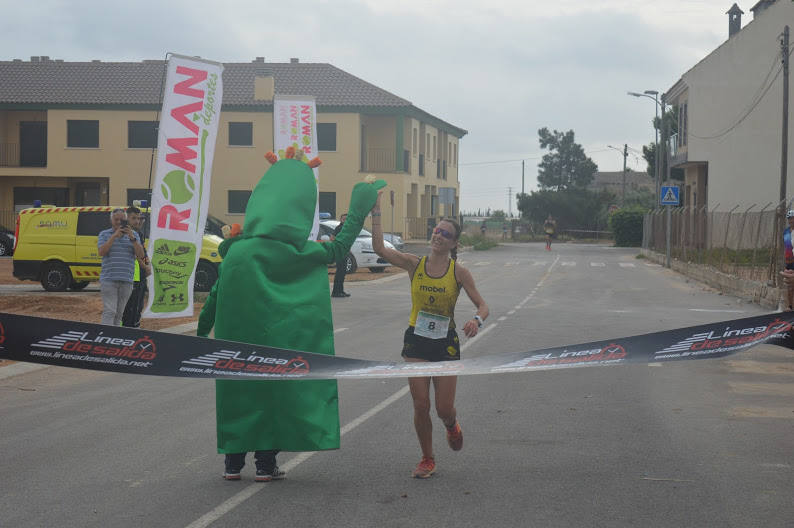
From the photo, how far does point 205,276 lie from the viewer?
75.6ft

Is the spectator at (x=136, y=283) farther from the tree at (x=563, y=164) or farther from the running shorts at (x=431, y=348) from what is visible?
the tree at (x=563, y=164)

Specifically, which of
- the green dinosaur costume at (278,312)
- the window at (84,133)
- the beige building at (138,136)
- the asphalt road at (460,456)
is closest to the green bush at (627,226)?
the beige building at (138,136)

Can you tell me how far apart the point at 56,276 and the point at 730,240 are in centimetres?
1822

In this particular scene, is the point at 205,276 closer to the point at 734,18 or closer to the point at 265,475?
the point at 265,475

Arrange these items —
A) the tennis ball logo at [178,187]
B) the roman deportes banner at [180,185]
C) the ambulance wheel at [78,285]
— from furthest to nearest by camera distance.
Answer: the ambulance wheel at [78,285], the tennis ball logo at [178,187], the roman deportes banner at [180,185]

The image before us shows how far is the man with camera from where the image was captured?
1277 cm

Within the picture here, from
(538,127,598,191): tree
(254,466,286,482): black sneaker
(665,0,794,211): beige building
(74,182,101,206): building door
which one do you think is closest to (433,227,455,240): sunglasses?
(254,466,286,482): black sneaker

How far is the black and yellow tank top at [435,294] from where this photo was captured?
263 inches

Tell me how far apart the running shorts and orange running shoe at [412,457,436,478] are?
67 cm

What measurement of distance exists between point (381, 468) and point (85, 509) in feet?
6.46

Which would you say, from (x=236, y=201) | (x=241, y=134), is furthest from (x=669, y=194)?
(x=241, y=134)

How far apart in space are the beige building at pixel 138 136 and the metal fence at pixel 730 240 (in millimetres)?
13708

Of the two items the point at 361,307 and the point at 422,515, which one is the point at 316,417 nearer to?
the point at 422,515

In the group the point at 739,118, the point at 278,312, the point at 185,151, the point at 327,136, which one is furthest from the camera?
the point at 327,136
